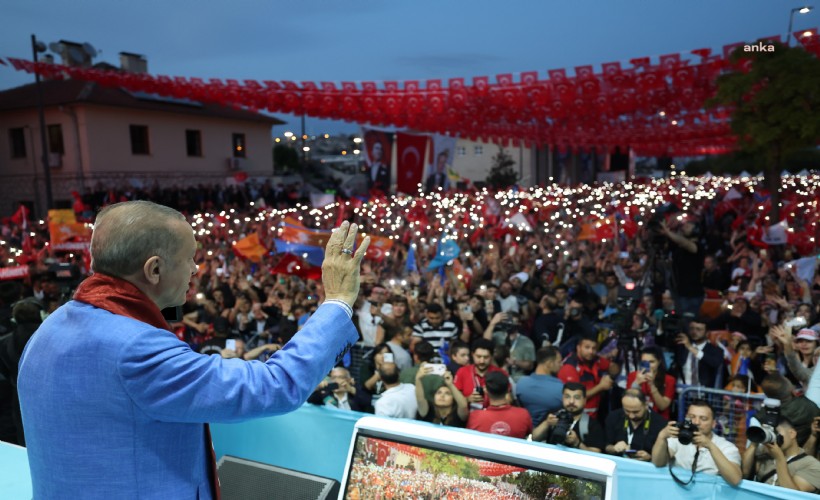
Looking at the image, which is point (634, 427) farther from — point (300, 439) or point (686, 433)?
point (300, 439)

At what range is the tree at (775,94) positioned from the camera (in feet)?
38.3

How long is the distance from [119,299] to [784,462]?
3.52m

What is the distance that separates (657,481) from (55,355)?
296 centimetres

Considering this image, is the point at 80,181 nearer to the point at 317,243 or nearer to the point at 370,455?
the point at 317,243

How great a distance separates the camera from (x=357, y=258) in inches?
61.1

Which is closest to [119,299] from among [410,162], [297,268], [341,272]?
[341,272]

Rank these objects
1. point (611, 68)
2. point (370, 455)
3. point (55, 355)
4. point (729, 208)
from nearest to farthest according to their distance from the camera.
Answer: point (55, 355), point (370, 455), point (611, 68), point (729, 208)

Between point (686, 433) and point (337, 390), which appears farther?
point (337, 390)

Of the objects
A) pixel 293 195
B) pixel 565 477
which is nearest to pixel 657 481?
pixel 565 477

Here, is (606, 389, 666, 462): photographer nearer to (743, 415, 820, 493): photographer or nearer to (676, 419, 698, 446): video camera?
(743, 415, 820, 493): photographer

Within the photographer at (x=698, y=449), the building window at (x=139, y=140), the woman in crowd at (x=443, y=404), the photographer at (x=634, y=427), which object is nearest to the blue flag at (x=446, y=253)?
the woman in crowd at (x=443, y=404)

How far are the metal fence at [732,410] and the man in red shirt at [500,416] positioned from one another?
60.8 inches

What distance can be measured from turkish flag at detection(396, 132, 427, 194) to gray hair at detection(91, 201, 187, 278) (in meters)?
16.4

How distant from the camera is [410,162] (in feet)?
59.0
